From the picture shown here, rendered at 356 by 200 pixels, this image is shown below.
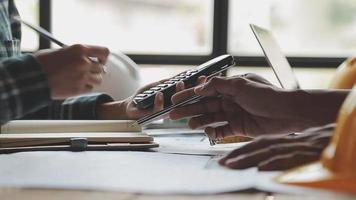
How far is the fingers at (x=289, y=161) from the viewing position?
653 millimetres

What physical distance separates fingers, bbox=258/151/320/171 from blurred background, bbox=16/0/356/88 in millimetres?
1573

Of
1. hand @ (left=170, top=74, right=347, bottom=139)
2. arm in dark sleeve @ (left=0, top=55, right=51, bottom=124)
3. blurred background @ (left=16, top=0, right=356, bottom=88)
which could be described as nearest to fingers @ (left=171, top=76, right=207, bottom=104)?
hand @ (left=170, top=74, right=347, bottom=139)

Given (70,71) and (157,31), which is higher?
(70,71)

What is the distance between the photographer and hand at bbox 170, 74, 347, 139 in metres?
0.93

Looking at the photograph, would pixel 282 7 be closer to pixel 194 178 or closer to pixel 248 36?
pixel 248 36

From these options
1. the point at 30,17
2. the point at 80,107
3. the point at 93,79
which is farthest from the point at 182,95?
the point at 30,17

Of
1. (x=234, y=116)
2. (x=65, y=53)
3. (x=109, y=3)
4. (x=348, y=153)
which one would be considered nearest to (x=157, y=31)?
(x=109, y=3)

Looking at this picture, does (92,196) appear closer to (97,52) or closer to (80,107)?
(97,52)

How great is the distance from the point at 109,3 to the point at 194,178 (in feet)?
5.91

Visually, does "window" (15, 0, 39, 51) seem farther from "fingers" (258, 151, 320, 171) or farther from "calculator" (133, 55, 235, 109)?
"fingers" (258, 151, 320, 171)

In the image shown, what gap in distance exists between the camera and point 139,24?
7.75ft

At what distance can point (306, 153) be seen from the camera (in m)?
0.66

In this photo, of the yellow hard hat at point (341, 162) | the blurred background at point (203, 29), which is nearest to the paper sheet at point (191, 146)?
the yellow hard hat at point (341, 162)

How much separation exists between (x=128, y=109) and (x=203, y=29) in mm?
1119
